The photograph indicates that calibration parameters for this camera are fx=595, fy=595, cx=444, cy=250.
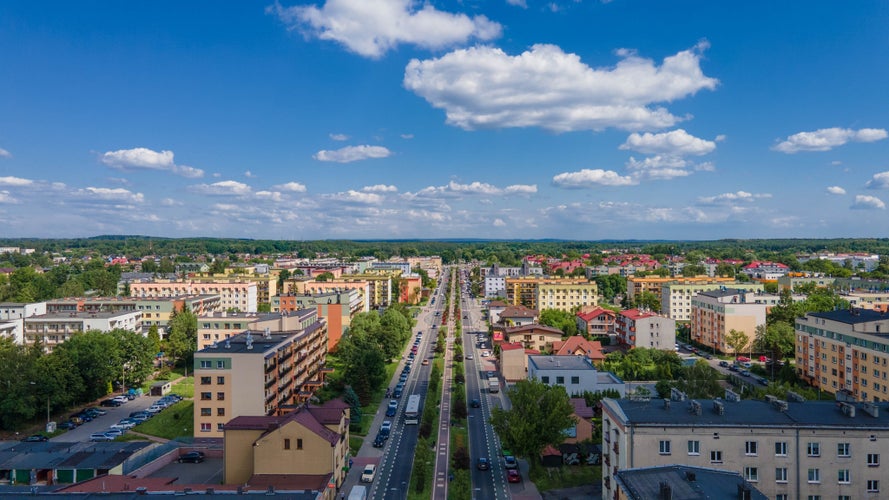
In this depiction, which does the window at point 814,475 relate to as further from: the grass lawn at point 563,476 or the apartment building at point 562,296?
the apartment building at point 562,296

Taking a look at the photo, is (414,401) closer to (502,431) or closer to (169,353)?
(502,431)

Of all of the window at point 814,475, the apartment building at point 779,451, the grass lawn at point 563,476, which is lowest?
the grass lawn at point 563,476

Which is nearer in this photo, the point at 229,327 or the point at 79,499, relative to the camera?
the point at 79,499

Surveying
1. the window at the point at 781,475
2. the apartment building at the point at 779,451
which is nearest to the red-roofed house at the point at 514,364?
the apartment building at the point at 779,451

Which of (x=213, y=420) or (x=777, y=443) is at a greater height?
(x=777, y=443)

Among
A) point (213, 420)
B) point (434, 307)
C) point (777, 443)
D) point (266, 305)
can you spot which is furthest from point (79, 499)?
point (434, 307)

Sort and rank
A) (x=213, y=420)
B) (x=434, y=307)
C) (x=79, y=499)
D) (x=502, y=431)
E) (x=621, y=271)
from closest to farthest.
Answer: (x=79, y=499) → (x=502, y=431) → (x=213, y=420) → (x=434, y=307) → (x=621, y=271)

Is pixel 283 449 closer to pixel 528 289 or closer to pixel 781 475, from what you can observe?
pixel 781 475

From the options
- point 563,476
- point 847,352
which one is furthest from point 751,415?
point 847,352
